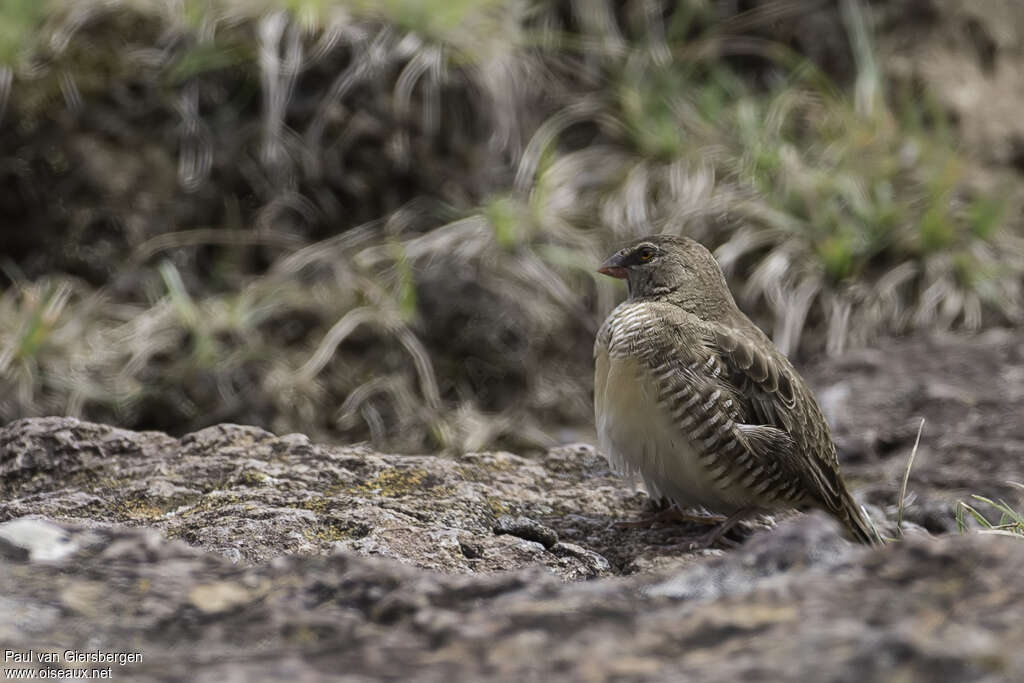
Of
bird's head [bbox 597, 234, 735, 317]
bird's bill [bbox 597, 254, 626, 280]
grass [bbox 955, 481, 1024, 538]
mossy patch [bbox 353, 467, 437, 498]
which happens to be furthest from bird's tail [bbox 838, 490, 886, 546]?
mossy patch [bbox 353, 467, 437, 498]

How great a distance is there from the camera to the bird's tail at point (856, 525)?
13.0 ft

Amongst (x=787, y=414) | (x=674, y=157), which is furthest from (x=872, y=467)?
(x=674, y=157)

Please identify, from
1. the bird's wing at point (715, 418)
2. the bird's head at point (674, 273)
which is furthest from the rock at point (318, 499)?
the bird's head at point (674, 273)

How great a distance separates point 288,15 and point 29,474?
426cm

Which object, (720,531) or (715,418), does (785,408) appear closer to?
(715,418)

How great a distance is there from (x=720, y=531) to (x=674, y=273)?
3.42 feet

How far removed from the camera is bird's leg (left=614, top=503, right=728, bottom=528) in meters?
3.93

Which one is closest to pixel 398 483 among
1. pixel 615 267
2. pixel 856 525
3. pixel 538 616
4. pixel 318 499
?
pixel 318 499

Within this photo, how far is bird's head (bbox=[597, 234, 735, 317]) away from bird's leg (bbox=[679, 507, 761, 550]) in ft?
2.41

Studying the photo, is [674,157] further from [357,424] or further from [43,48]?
[43,48]

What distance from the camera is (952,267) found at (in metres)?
7.44

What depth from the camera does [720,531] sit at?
3807 mm

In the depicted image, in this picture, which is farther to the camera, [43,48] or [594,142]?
[594,142]

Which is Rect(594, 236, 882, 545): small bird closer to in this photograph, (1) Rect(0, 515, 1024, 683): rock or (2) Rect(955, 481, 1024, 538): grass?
(2) Rect(955, 481, 1024, 538): grass
